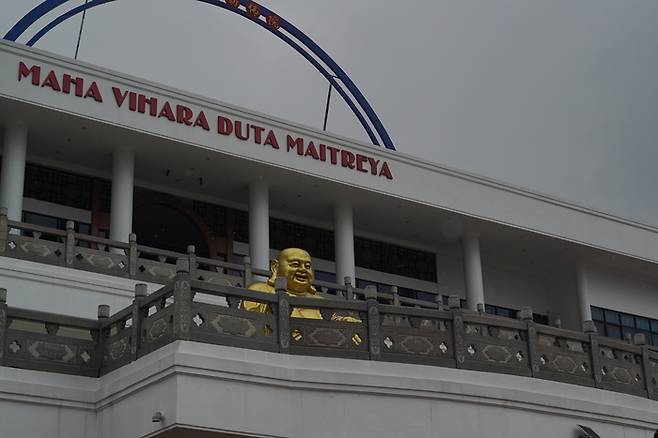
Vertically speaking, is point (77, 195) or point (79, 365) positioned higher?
point (77, 195)

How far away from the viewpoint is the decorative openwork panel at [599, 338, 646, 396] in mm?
14823

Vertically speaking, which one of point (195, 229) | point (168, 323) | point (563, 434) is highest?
point (195, 229)

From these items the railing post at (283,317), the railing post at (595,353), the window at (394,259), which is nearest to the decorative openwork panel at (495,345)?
the railing post at (595,353)

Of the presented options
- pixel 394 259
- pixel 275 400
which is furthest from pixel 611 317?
pixel 275 400

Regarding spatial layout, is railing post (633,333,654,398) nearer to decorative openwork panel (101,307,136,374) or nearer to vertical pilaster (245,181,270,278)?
decorative openwork panel (101,307,136,374)

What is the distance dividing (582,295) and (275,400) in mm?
21108

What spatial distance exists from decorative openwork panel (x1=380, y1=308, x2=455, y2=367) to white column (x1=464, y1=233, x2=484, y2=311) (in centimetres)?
1579

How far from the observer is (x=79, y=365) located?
43.7 ft

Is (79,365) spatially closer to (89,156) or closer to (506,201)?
(89,156)

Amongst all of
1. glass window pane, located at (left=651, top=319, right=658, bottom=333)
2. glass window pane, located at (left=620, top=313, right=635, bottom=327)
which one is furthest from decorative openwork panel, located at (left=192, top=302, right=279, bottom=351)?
glass window pane, located at (left=651, top=319, right=658, bottom=333)

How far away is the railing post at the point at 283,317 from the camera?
12.7m

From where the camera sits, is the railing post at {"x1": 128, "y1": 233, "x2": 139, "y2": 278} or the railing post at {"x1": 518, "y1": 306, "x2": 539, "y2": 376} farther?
the railing post at {"x1": 128, "y1": 233, "x2": 139, "y2": 278}

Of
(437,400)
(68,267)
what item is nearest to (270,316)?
(437,400)

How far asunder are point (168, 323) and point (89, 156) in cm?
1378
